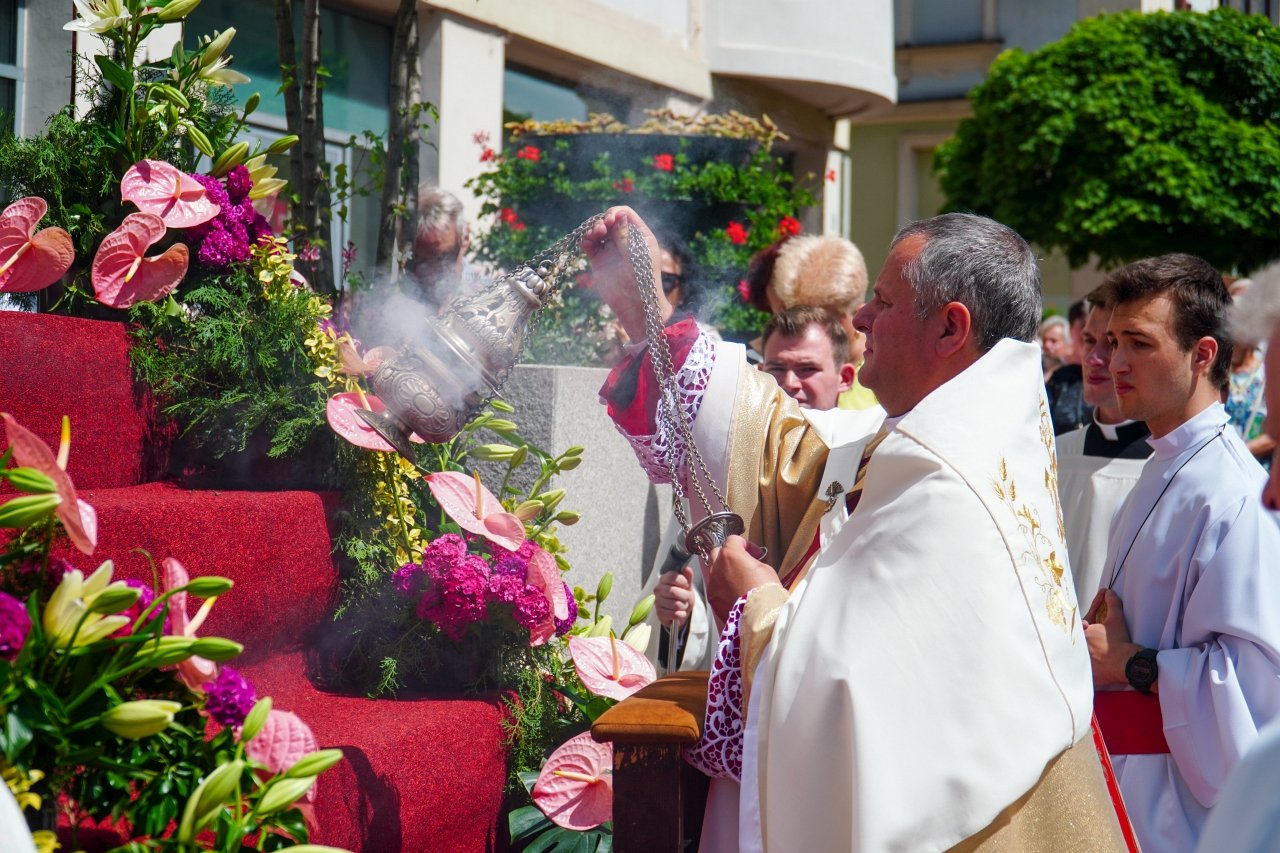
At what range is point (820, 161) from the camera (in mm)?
11219

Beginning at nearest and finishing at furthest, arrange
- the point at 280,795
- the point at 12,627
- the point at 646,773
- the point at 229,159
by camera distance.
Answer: the point at 12,627
the point at 280,795
the point at 646,773
the point at 229,159

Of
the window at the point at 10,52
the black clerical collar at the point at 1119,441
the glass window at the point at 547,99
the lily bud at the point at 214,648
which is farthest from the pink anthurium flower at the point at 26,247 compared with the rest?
the glass window at the point at 547,99

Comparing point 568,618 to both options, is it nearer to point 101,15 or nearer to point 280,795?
point 280,795

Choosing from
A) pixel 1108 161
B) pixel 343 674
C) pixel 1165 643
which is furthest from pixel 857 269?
pixel 1108 161

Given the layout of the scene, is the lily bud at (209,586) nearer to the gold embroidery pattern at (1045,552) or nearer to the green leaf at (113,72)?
the gold embroidery pattern at (1045,552)

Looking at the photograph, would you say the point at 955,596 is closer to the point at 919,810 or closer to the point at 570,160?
the point at 919,810

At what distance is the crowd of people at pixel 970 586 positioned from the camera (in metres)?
2.00

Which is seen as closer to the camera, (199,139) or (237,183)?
(199,139)

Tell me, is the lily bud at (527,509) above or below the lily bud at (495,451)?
below

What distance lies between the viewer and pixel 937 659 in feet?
6.60

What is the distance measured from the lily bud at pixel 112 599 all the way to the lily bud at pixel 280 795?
31 cm

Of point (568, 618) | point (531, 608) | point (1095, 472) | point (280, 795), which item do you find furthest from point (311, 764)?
point (1095, 472)

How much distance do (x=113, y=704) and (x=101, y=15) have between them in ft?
5.52

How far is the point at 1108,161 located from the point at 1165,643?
1290cm
